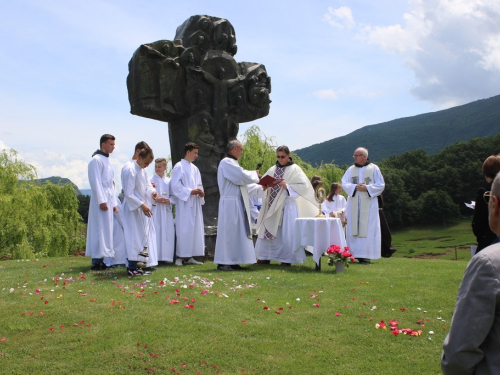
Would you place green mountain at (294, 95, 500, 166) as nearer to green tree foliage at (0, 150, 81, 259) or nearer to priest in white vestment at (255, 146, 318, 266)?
green tree foliage at (0, 150, 81, 259)

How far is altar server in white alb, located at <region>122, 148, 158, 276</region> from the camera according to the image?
8914 millimetres

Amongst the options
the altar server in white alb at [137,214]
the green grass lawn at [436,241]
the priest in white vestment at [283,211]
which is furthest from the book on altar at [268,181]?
the green grass lawn at [436,241]

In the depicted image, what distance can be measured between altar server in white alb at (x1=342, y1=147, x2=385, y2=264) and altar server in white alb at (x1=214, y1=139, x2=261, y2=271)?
346cm

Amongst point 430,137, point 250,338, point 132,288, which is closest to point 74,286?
point 132,288

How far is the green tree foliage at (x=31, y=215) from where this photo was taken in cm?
2170

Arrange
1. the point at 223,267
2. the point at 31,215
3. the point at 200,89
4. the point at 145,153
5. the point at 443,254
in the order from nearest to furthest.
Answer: the point at 145,153, the point at 223,267, the point at 200,89, the point at 31,215, the point at 443,254

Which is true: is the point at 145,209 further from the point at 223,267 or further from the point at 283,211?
the point at 283,211

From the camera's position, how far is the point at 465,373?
95.4 inches

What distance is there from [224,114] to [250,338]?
8428 mm

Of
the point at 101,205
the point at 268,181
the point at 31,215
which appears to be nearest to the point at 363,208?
the point at 268,181

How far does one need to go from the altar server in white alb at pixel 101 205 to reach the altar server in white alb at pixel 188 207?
148 centimetres

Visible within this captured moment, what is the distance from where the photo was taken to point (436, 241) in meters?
38.4

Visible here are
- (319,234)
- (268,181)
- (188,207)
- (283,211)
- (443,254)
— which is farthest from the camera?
(443,254)

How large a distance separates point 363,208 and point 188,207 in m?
4.23
